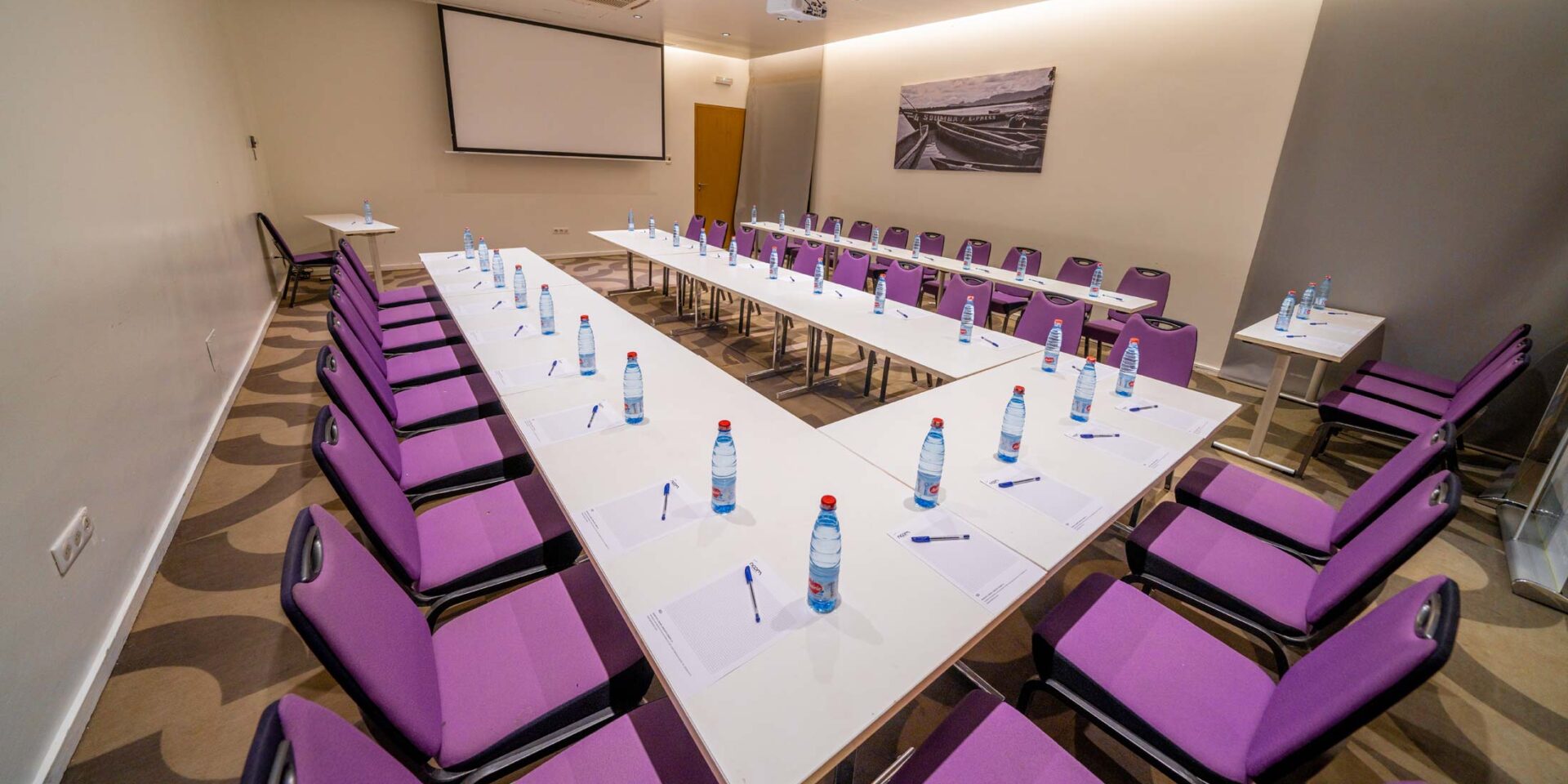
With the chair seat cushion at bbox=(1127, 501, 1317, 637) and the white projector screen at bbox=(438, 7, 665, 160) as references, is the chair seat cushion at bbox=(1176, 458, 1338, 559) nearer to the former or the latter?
the chair seat cushion at bbox=(1127, 501, 1317, 637)

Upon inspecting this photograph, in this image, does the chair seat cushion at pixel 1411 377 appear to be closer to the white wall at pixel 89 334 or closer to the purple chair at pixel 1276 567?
the purple chair at pixel 1276 567

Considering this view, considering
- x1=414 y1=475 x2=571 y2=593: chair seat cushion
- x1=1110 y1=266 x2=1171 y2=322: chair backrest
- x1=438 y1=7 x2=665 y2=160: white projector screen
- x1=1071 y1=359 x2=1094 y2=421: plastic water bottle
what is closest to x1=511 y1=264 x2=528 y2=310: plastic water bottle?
x1=414 y1=475 x2=571 y2=593: chair seat cushion

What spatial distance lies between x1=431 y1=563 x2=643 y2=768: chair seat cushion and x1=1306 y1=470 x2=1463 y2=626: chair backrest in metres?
1.84

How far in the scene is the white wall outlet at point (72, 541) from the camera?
1816 millimetres

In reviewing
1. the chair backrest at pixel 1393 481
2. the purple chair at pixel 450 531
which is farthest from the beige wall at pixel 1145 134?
the purple chair at pixel 450 531

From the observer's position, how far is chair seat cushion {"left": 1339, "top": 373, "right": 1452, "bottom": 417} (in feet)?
11.4

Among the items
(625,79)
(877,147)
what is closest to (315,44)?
(625,79)

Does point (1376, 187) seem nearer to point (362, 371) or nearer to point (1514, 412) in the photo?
point (1514, 412)

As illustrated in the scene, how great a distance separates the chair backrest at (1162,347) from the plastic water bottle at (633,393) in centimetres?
253

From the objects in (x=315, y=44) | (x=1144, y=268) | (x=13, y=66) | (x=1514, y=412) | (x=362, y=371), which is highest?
(x=315, y=44)

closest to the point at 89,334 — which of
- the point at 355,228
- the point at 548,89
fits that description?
the point at 355,228

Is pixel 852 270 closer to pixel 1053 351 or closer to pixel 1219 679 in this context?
pixel 1053 351

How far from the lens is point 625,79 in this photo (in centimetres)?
881

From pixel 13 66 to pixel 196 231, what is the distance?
2.00m
